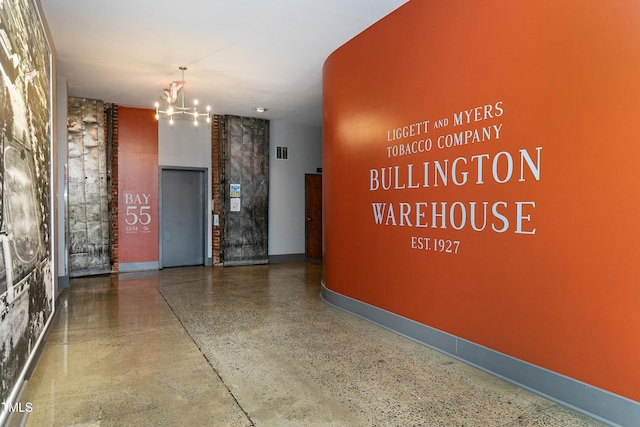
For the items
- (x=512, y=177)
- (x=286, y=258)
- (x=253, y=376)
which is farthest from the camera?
(x=286, y=258)

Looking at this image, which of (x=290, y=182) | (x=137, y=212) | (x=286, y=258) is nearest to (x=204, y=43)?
(x=137, y=212)

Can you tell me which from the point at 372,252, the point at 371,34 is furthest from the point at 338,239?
the point at 371,34

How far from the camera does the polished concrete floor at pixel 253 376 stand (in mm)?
2613

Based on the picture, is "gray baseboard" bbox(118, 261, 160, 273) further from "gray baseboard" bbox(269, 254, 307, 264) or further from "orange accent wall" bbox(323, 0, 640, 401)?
"orange accent wall" bbox(323, 0, 640, 401)

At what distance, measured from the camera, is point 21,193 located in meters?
2.83

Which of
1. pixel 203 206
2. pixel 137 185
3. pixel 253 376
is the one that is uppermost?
pixel 137 185

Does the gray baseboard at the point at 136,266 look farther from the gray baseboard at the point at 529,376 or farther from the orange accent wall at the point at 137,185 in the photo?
the gray baseboard at the point at 529,376

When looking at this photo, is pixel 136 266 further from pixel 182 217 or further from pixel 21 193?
pixel 21 193

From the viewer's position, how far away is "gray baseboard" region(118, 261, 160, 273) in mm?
8348

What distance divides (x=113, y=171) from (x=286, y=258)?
4262 millimetres

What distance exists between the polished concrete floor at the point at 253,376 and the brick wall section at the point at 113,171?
10.1ft

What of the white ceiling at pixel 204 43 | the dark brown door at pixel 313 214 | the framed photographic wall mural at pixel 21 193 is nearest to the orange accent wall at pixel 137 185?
the white ceiling at pixel 204 43

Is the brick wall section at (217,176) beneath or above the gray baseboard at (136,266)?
above

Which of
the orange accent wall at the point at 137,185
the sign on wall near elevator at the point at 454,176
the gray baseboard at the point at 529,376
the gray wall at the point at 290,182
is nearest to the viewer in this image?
the gray baseboard at the point at 529,376
